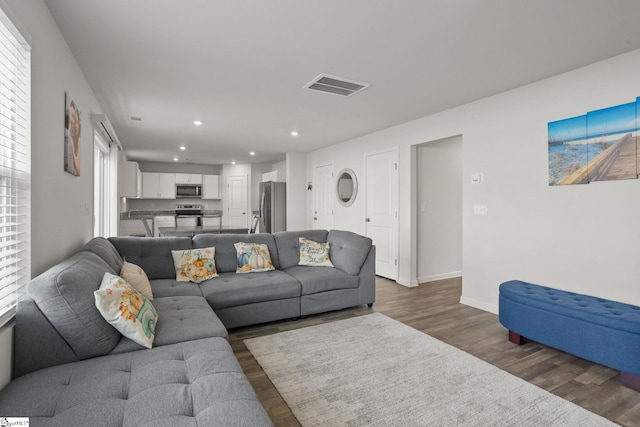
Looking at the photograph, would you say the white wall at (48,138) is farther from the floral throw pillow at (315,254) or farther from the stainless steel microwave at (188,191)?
the stainless steel microwave at (188,191)

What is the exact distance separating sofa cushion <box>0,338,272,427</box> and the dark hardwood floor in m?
0.64

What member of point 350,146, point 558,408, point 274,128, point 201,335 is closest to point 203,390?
point 201,335

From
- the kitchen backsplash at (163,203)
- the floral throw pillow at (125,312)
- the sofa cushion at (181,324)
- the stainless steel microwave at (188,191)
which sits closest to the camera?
the floral throw pillow at (125,312)

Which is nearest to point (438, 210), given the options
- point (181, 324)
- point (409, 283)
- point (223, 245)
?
point (409, 283)

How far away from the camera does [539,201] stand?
320 cm

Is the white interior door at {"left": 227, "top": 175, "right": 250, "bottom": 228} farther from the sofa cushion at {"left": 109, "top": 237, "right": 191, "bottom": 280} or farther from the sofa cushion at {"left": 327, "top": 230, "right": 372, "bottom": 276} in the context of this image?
the sofa cushion at {"left": 109, "top": 237, "right": 191, "bottom": 280}

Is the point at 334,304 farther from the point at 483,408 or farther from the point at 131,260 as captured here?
the point at 131,260

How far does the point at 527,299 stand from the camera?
2.70 m

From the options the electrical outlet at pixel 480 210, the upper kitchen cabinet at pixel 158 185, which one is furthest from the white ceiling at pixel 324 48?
the upper kitchen cabinet at pixel 158 185

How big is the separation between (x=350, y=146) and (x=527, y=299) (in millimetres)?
Answer: 4049

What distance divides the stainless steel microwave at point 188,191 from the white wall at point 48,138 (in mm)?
6229

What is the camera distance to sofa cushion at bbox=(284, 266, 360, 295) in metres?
3.40

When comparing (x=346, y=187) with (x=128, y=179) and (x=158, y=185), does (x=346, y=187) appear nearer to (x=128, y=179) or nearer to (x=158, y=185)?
(x=128, y=179)

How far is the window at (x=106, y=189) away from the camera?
4309mm
